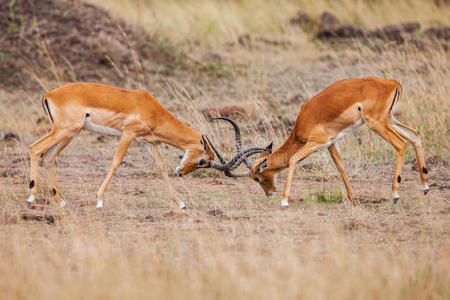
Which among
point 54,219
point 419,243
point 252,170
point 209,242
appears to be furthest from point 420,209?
point 54,219

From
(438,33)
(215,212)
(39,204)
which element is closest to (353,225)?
(215,212)

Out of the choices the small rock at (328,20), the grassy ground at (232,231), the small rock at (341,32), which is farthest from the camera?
the small rock at (328,20)

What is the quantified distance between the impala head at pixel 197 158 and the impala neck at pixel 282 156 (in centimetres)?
73

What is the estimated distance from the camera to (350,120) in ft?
23.6

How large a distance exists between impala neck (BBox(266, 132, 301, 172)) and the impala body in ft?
0.22

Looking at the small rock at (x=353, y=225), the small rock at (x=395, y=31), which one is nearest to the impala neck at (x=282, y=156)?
the small rock at (x=353, y=225)

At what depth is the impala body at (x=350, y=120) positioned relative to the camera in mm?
7113

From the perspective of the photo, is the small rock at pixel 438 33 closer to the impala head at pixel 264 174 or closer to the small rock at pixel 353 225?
the impala head at pixel 264 174

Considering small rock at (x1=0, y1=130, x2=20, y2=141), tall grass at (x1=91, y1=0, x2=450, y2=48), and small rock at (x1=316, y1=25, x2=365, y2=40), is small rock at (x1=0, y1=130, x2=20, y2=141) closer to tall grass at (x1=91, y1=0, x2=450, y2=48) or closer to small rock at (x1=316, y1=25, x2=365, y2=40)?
tall grass at (x1=91, y1=0, x2=450, y2=48)

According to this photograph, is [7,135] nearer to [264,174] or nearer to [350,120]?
[264,174]

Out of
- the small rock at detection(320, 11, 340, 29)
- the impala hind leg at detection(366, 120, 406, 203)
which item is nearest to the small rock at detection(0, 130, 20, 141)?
the impala hind leg at detection(366, 120, 406, 203)

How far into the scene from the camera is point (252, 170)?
778 centimetres

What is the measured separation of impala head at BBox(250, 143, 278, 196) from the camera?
7742 millimetres

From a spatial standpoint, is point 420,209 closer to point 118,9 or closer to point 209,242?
point 209,242
